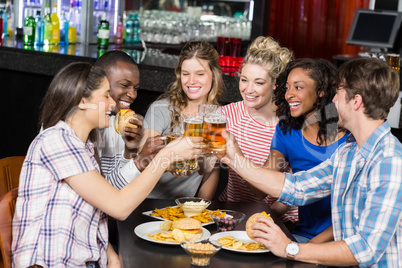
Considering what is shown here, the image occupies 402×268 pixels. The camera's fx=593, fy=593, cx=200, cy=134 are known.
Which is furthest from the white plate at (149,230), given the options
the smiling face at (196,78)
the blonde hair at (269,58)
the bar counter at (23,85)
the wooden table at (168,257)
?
the bar counter at (23,85)

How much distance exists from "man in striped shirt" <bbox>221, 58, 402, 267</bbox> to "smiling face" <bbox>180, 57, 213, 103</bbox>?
A: 0.89 metres

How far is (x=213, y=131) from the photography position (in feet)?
6.65

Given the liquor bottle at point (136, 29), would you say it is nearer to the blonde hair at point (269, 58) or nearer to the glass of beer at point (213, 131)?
the blonde hair at point (269, 58)

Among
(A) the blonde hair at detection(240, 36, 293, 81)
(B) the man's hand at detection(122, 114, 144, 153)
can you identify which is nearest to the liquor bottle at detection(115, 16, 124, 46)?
(A) the blonde hair at detection(240, 36, 293, 81)

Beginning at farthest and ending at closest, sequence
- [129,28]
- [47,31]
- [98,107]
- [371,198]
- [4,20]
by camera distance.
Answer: [129,28] → [4,20] → [47,31] → [98,107] → [371,198]

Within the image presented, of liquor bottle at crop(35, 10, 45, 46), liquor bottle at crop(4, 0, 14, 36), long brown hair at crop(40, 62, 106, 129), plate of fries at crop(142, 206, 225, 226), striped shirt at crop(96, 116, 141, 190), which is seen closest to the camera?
long brown hair at crop(40, 62, 106, 129)

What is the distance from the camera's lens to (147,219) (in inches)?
84.1

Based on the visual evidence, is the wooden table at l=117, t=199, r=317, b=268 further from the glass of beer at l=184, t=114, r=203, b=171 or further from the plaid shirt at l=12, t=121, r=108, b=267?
the glass of beer at l=184, t=114, r=203, b=171

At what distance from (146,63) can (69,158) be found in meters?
2.29

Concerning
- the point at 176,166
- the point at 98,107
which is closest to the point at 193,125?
the point at 176,166

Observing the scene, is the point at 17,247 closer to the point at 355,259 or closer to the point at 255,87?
the point at 355,259

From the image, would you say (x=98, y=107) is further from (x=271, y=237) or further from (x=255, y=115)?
(x=255, y=115)

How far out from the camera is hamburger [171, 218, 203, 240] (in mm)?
1891

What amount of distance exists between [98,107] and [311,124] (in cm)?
100
